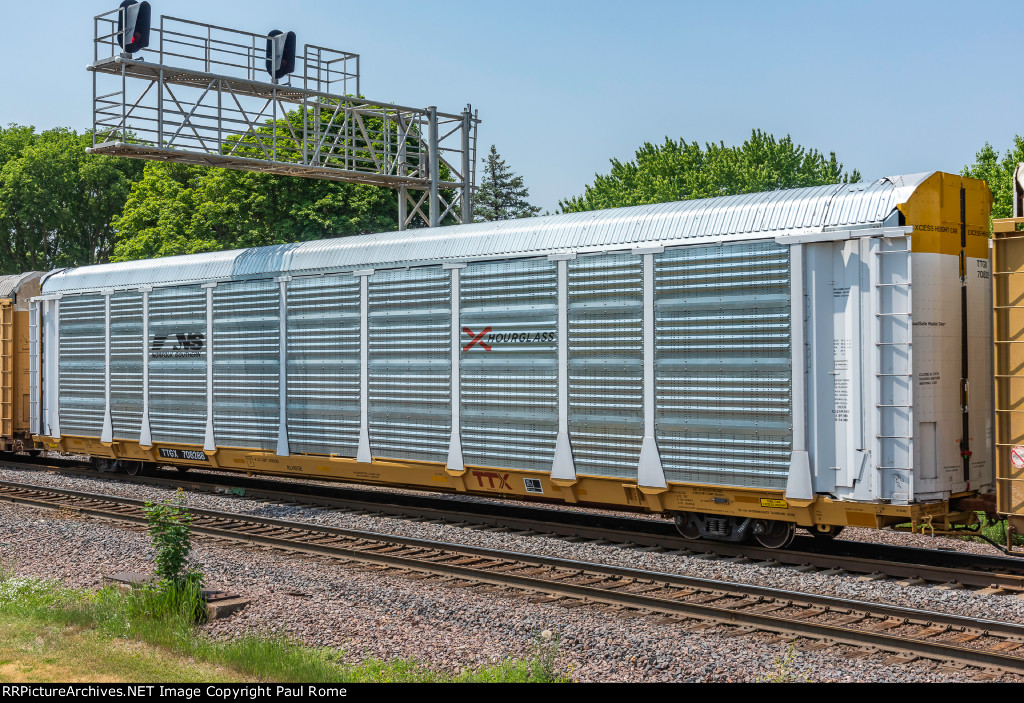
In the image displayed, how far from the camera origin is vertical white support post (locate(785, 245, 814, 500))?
9.70 meters

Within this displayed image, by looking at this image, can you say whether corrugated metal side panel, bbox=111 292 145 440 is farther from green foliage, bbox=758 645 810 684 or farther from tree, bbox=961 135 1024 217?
tree, bbox=961 135 1024 217

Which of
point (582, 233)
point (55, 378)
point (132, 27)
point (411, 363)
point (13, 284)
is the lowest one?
point (55, 378)

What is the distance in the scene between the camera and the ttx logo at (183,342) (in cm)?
1594

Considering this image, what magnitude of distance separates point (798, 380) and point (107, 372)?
41.2ft

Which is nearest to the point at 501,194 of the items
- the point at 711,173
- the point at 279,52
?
the point at 711,173

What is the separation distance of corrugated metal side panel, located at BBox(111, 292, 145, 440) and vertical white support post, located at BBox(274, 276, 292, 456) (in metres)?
3.46

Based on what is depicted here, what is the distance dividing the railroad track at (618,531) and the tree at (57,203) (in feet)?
150

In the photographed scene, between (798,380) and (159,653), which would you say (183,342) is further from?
(798,380)

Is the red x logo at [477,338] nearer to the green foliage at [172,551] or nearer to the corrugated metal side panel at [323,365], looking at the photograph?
the corrugated metal side panel at [323,365]

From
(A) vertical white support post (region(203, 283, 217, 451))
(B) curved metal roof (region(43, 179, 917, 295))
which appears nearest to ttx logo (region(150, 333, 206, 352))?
(A) vertical white support post (region(203, 283, 217, 451))

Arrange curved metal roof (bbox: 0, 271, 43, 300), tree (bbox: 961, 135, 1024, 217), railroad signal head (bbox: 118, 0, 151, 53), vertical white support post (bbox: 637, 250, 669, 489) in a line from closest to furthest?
1. vertical white support post (bbox: 637, 250, 669, 489)
2. railroad signal head (bbox: 118, 0, 151, 53)
3. curved metal roof (bbox: 0, 271, 43, 300)
4. tree (bbox: 961, 135, 1024, 217)

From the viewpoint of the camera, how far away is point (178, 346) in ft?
53.4

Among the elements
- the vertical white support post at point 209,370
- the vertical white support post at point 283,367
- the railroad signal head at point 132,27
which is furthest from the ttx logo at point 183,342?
the railroad signal head at point 132,27

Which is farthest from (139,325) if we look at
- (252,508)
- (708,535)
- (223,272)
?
(708,535)
